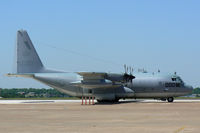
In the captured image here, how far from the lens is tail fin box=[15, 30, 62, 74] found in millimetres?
48594

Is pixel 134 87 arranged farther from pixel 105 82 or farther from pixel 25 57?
pixel 25 57

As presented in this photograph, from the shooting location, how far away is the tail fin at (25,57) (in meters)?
48.6

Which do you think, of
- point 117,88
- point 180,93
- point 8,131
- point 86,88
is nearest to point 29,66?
point 86,88

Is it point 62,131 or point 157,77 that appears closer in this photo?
point 62,131

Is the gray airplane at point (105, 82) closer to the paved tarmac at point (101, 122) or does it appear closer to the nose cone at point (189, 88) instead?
the nose cone at point (189, 88)

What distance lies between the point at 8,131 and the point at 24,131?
734mm

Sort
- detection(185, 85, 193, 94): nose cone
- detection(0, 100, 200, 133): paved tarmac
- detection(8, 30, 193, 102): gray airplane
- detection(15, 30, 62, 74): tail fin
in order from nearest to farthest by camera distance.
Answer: detection(0, 100, 200, 133): paved tarmac
detection(8, 30, 193, 102): gray airplane
detection(185, 85, 193, 94): nose cone
detection(15, 30, 62, 74): tail fin

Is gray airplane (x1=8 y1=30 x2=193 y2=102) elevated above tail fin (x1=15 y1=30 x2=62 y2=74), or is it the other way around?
tail fin (x1=15 y1=30 x2=62 y2=74)

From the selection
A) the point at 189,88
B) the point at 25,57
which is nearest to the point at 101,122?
the point at 189,88

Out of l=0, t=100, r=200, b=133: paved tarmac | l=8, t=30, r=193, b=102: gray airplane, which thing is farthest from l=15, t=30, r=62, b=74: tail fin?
l=0, t=100, r=200, b=133: paved tarmac

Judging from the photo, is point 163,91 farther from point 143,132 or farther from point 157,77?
point 143,132

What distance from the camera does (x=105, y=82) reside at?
4522 centimetres

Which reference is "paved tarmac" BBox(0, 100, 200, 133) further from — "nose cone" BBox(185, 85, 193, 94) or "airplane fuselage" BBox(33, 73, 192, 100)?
"nose cone" BBox(185, 85, 193, 94)

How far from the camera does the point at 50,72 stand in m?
48.9
